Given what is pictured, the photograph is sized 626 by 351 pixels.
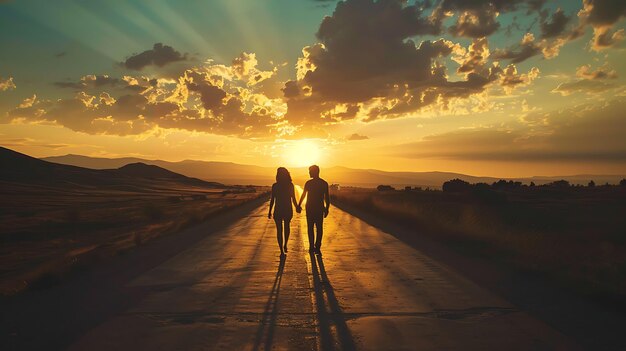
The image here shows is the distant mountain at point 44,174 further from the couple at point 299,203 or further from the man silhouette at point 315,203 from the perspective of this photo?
the man silhouette at point 315,203

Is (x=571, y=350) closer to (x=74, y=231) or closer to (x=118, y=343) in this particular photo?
(x=118, y=343)

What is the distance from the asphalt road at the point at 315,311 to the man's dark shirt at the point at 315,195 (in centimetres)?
198

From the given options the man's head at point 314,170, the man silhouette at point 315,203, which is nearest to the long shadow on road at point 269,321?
the man silhouette at point 315,203

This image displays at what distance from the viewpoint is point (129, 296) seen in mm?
8750

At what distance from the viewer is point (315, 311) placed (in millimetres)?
7547

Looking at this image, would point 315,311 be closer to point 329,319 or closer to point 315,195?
point 329,319

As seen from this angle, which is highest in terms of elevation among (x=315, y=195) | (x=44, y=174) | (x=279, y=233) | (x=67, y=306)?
(x=44, y=174)

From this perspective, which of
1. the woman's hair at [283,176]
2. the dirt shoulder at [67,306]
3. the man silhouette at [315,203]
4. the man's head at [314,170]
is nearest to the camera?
the dirt shoulder at [67,306]

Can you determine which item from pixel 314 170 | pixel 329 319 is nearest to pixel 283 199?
pixel 314 170

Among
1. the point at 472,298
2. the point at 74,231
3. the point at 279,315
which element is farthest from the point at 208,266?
the point at 74,231

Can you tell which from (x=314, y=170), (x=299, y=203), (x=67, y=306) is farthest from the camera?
(x=314, y=170)

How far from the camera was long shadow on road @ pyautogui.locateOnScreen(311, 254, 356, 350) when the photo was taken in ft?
19.4

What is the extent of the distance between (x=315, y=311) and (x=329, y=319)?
52 cm

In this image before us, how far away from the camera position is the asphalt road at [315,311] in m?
5.98
